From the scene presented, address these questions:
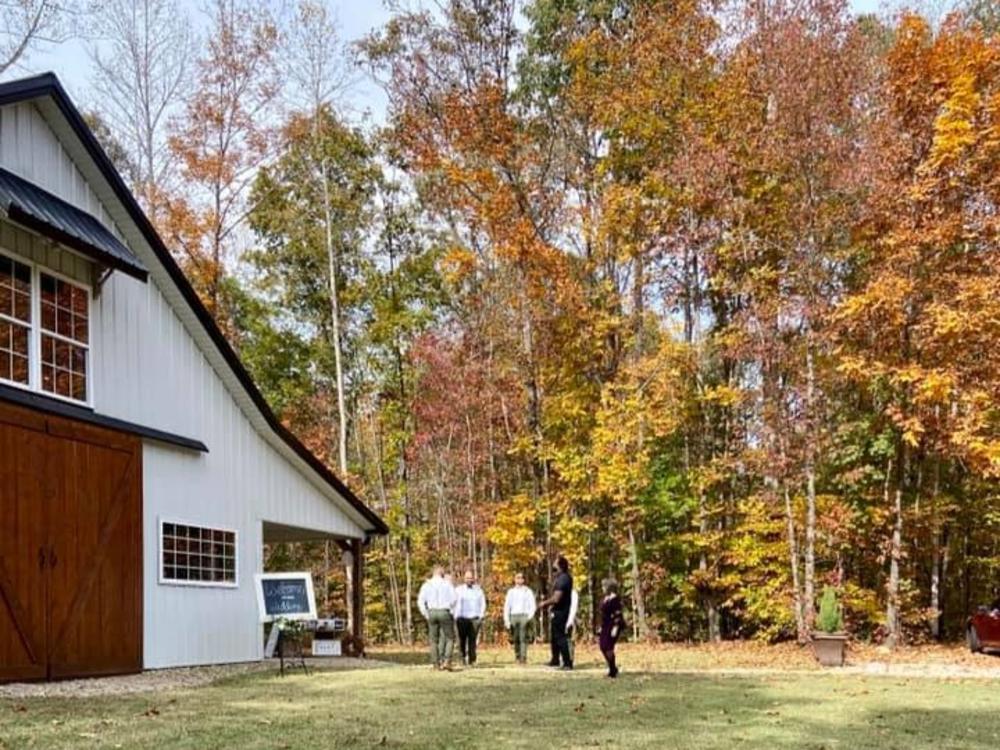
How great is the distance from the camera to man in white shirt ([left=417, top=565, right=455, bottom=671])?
14.7 metres

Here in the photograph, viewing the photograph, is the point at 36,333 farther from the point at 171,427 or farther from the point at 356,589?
the point at 356,589

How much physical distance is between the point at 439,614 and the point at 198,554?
3686 mm

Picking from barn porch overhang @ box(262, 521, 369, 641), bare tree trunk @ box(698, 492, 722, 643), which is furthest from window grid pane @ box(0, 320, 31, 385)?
bare tree trunk @ box(698, 492, 722, 643)

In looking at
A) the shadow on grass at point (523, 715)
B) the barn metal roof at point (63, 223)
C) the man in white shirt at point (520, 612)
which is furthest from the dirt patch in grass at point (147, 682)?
the barn metal roof at point (63, 223)

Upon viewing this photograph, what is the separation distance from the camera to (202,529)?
15016 mm

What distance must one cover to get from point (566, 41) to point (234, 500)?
619 inches

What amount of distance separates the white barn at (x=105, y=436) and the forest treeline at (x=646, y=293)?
10342mm

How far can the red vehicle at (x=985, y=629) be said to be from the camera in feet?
60.3

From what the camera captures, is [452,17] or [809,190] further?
[452,17]

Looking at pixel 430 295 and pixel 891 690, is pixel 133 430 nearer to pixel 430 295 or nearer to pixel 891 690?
pixel 891 690

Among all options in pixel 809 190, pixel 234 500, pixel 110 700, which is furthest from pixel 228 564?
pixel 809 190

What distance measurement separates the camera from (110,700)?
9.95 m

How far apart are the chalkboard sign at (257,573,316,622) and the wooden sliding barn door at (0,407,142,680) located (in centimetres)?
179

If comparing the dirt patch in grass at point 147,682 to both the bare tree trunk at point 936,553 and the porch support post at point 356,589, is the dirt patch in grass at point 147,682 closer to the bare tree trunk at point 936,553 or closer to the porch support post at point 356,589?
the porch support post at point 356,589
